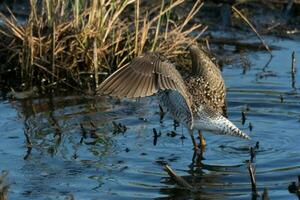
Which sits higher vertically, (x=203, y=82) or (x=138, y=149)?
(x=203, y=82)

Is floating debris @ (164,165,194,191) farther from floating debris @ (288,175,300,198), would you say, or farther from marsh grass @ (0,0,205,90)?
marsh grass @ (0,0,205,90)

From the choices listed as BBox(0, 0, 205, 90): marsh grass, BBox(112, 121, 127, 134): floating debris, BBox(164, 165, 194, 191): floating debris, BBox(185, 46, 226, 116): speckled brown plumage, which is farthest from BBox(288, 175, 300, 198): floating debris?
BBox(0, 0, 205, 90): marsh grass

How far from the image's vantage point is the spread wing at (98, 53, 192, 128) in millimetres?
7102

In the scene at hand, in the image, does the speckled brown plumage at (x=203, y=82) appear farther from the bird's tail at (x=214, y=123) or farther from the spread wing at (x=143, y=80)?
the spread wing at (x=143, y=80)

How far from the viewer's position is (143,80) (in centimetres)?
716

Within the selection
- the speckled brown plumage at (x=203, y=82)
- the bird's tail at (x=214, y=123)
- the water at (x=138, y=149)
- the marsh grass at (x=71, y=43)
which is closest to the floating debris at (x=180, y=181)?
the water at (x=138, y=149)

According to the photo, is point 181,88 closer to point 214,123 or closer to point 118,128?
point 214,123

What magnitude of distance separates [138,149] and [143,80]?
70cm

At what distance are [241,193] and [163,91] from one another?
1.48m

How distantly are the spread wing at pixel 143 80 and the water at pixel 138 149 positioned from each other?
0.56 m

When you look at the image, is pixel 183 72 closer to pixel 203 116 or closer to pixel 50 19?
pixel 50 19

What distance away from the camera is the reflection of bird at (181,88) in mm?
7125

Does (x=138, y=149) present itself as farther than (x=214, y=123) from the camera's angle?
Yes

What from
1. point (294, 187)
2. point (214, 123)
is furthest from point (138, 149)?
point (294, 187)
